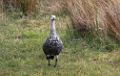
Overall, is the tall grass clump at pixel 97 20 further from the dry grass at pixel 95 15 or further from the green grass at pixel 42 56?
the green grass at pixel 42 56

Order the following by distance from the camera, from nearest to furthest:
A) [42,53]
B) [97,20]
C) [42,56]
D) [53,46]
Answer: [53,46] → [42,56] → [42,53] → [97,20]

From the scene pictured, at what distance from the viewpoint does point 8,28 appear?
28.2 ft

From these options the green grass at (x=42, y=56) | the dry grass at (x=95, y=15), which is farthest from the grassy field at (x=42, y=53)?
the dry grass at (x=95, y=15)

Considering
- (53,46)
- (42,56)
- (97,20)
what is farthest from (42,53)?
(97,20)

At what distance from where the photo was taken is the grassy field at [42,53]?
638 cm

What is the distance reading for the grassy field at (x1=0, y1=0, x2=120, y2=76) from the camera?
6377 mm

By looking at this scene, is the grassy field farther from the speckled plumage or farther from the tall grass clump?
the speckled plumage

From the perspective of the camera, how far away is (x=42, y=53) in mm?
7230

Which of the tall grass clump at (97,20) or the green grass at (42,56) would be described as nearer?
the green grass at (42,56)

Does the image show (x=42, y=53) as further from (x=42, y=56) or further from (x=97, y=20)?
(x=97, y=20)

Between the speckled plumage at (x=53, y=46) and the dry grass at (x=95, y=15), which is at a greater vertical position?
the dry grass at (x=95, y=15)

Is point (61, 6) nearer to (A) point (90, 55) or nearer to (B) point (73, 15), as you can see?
(B) point (73, 15)

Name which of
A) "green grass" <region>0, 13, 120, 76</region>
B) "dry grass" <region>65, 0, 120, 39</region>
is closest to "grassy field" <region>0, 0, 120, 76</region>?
"green grass" <region>0, 13, 120, 76</region>

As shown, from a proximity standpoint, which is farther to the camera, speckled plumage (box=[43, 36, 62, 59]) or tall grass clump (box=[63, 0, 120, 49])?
tall grass clump (box=[63, 0, 120, 49])
